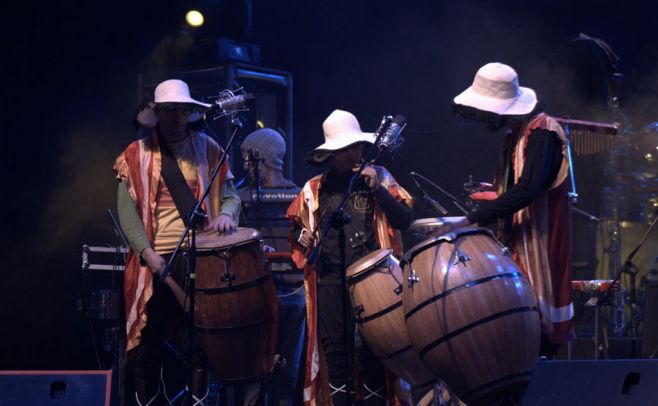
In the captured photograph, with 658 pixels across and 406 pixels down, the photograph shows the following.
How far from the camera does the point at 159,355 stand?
457 cm

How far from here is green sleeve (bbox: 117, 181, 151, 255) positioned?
14.8 feet

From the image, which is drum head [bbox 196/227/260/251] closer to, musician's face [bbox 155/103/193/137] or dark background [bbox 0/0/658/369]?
musician's face [bbox 155/103/193/137]

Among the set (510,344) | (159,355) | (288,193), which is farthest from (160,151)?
(510,344)

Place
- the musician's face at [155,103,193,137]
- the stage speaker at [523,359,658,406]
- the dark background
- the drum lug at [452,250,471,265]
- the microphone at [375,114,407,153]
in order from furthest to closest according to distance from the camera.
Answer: the dark background
the musician's face at [155,103,193,137]
the microphone at [375,114,407,153]
the drum lug at [452,250,471,265]
the stage speaker at [523,359,658,406]

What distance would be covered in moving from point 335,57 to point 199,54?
1.90m

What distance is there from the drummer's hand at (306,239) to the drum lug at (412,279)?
102 centimetres

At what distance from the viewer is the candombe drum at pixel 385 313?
15.1 ft

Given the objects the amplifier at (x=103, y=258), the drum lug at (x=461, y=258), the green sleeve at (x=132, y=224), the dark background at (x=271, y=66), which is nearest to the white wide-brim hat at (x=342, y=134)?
the green sleeve at (x=132, y=224)

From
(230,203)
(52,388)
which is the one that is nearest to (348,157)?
(230,203)

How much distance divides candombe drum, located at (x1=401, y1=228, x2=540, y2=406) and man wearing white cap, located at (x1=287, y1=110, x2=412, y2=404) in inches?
39.8

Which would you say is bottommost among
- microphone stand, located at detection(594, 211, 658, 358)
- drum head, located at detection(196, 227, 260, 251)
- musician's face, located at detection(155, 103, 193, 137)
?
microphone stand, located at detection(594, 211, 658, 358)

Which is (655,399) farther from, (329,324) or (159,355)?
(159,355)

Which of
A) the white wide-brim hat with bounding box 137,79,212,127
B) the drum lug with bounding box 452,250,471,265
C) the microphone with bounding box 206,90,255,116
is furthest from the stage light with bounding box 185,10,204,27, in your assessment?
the drum lug with bounding box 452,250,471,265

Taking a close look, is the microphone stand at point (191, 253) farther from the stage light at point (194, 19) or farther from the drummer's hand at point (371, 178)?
the stage light at point (194, 19)
